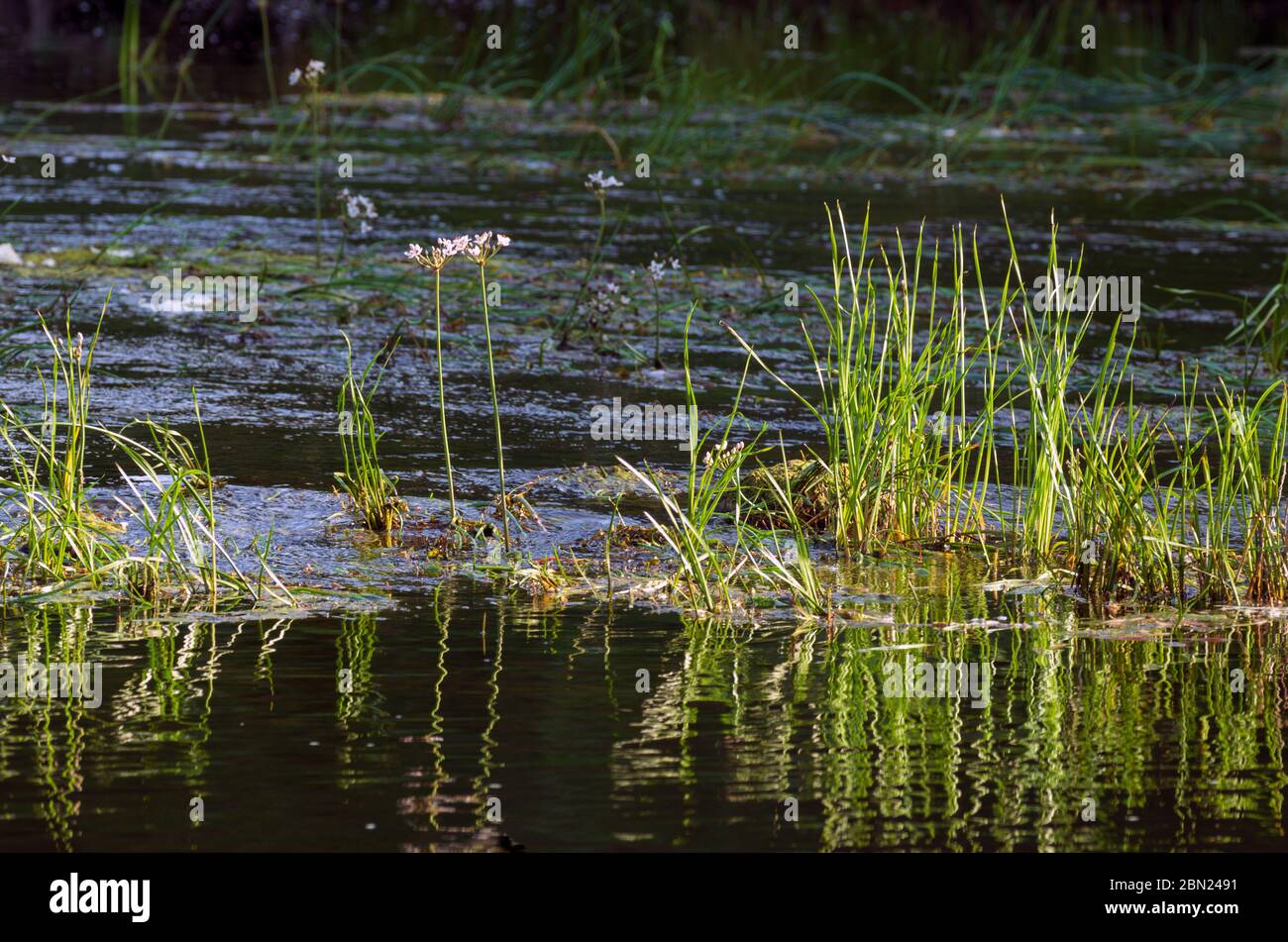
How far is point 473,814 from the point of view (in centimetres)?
369

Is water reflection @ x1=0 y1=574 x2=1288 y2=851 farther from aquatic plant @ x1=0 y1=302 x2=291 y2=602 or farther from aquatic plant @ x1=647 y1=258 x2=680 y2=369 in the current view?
aquatic plant @ x1=647 y1=258 x2=680 y2=369

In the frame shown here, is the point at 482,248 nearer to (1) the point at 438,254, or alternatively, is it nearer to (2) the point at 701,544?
(1) the point at 438,254

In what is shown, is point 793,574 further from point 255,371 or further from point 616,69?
point 616,69

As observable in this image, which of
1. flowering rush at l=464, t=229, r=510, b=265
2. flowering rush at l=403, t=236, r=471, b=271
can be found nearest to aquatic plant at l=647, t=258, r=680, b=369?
flowering rush at l=464, t=229, r=510, b=265

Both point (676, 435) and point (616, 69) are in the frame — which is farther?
point (616, 69)

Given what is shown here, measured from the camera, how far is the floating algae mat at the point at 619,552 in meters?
3.83

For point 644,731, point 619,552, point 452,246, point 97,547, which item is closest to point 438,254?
point 452,246

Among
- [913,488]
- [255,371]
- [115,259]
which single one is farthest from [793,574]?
[115,259]

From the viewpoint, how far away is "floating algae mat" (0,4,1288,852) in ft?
12.6

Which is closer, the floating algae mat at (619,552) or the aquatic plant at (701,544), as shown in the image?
the floating algae mat at (619,552)

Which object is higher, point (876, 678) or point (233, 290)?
point (233, 290)

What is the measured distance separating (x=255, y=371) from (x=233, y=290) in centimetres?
144

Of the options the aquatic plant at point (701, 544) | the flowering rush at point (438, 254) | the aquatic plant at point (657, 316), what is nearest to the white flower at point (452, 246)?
the flowering rush at point (438, 254)

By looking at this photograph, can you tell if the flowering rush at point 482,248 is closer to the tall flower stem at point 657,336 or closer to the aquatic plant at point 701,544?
the aquatic plant at point 701,544
